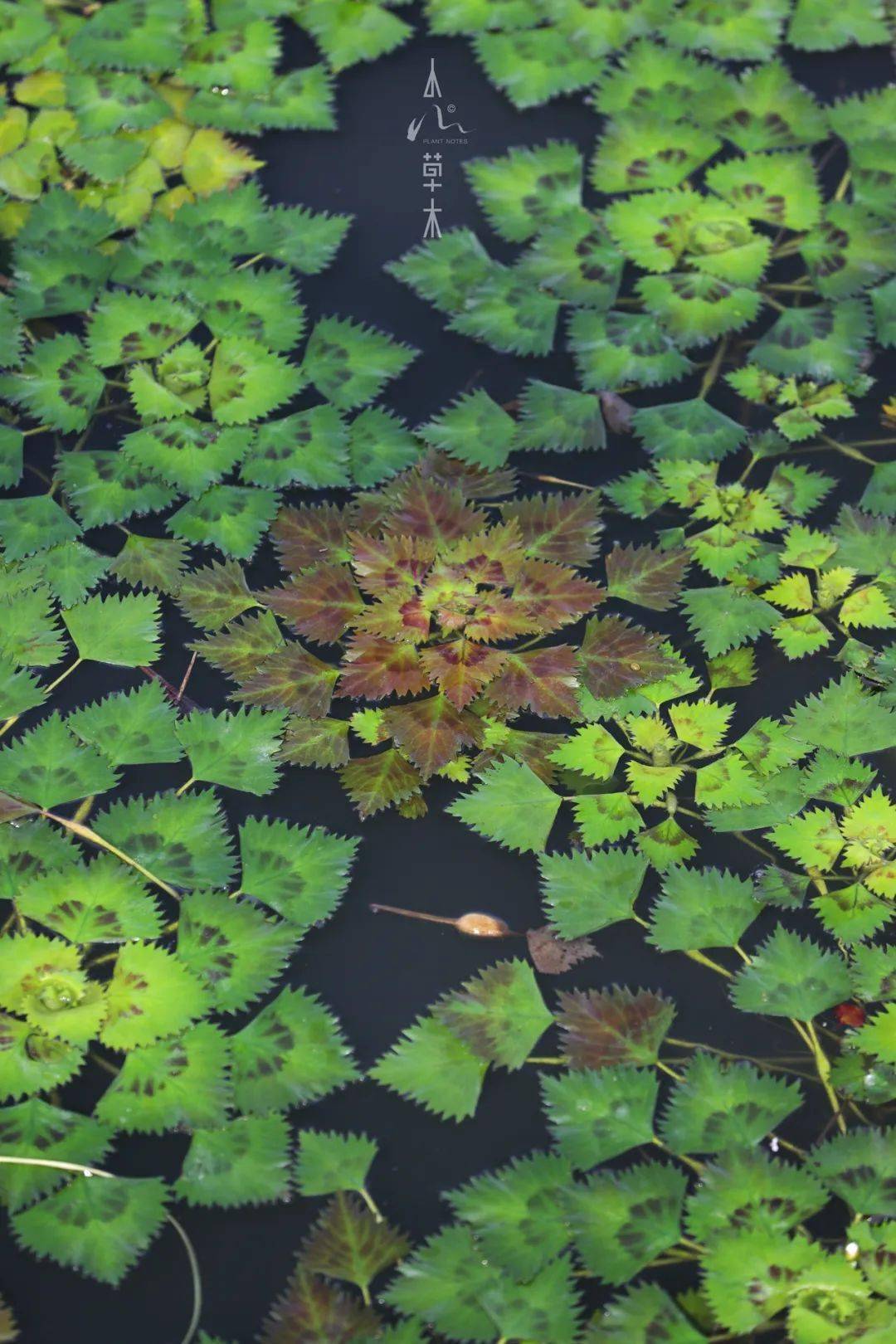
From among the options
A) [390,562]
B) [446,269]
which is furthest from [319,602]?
[446,269]

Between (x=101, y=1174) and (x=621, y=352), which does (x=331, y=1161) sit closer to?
(x=101, y=1174)

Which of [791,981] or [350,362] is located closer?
[791,981]

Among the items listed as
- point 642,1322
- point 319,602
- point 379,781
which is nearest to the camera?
point 642,1322

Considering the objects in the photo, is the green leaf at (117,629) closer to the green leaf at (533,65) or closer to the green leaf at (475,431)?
the green leaf at (475,431)

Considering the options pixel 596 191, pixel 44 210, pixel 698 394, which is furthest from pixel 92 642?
pixel 596 191

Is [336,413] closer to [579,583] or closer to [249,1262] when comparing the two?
[579,583]

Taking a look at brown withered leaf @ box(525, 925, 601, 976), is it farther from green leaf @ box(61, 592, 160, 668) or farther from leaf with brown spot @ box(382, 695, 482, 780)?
green leaf @ box(61, 592, 160, 668)
